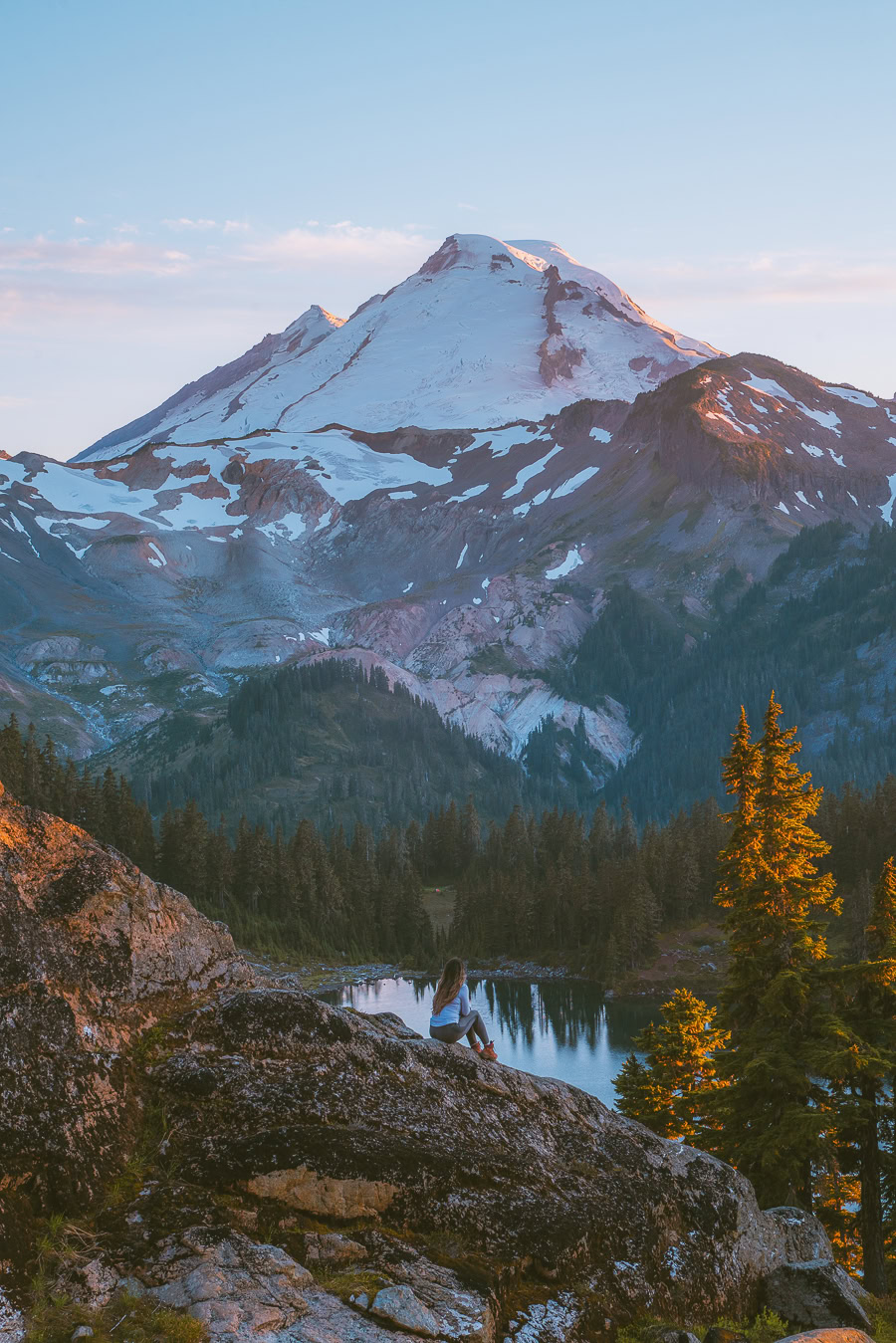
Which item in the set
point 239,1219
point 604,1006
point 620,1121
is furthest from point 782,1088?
point 604,1006

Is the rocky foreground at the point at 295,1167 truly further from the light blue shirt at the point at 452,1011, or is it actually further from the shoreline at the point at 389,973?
the shoreline at the point at 389,973

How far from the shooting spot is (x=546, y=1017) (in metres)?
112

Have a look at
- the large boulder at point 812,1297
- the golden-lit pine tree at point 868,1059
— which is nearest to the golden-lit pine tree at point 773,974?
the golden-lit pine tree at point 868,1059

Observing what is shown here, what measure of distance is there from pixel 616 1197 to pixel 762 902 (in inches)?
676

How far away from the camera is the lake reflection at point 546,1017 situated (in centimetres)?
8831

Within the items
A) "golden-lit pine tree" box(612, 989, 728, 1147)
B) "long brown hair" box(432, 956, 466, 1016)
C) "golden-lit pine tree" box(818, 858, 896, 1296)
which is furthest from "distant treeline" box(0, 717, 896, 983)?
"long brown hair" box(432, 956, 466, 1016)

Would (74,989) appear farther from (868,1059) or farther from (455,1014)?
(868,1059)

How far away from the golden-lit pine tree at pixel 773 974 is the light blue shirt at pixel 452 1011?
11.8 m

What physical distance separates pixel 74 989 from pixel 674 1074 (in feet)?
96.5

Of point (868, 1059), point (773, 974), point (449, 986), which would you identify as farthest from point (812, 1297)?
point (773, 974)

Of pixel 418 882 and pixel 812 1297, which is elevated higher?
pixel 812 1297

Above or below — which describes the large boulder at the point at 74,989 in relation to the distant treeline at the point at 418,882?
above

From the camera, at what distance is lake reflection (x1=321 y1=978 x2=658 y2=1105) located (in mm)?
88312

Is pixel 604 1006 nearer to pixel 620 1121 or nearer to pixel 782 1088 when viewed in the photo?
pixel 782 1088
